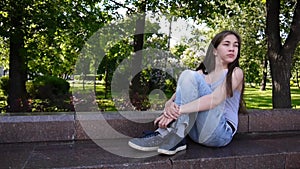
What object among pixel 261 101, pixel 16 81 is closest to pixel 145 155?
pixel 16 81

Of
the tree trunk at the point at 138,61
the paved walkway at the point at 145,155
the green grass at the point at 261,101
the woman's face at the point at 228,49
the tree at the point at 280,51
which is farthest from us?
the green grass at the point at 261,101

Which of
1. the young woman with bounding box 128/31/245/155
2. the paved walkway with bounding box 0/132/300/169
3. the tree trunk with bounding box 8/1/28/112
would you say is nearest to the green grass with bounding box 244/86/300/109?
the tree trunk with bounding box 8/1/28/112

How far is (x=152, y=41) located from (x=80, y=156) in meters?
8.33

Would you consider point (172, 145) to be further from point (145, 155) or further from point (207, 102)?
point (207, 102)

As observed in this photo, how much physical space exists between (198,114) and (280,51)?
4.16 metres

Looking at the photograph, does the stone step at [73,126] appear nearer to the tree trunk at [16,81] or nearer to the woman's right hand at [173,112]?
the woman's right hand at [173,112]

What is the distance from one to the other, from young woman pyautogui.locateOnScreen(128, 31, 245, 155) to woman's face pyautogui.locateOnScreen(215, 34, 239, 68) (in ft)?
0.04

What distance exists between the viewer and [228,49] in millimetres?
2727

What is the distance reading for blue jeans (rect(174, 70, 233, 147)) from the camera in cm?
245

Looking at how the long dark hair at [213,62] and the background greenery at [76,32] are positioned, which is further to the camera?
the background greenery at [76,32]

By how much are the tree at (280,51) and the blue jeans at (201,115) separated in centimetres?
390

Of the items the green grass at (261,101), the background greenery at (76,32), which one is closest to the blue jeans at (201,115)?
the background greenery at (76,32)

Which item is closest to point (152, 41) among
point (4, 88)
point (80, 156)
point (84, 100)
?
point (84, 100)

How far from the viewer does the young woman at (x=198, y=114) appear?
7.93ft
